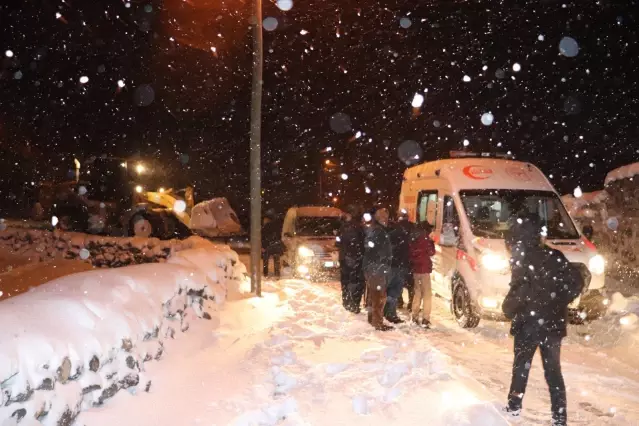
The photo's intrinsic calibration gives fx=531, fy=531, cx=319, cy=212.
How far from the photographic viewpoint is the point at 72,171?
45.1m

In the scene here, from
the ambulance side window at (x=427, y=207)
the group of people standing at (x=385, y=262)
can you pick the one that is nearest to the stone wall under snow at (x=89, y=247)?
the group of people standing at (x=385, y=262)

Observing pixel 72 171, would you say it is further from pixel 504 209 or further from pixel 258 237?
pixel 504 209

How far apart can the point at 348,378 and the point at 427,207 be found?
530 cm

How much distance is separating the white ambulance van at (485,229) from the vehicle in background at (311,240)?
3466 mm

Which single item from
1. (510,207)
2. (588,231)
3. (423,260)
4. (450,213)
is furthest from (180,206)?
(588,231)

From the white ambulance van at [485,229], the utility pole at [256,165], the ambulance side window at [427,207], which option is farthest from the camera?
the utility pole at [256,165]

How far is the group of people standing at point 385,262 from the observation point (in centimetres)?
793

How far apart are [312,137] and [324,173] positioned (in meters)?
2.72

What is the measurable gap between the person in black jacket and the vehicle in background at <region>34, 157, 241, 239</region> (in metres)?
13.3

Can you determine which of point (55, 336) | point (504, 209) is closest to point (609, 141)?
point (504, 209)

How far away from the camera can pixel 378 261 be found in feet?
26.1

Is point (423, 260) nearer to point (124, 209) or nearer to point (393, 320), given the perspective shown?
point (393, 320)

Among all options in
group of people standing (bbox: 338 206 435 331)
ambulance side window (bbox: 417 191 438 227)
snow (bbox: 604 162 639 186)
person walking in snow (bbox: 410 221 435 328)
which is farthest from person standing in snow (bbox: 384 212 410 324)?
snow (bbox: 604 162 639 186)

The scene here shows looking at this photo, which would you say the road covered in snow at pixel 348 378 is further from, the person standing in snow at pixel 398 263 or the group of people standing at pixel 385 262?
the person standing in snow at pixel 398 263
